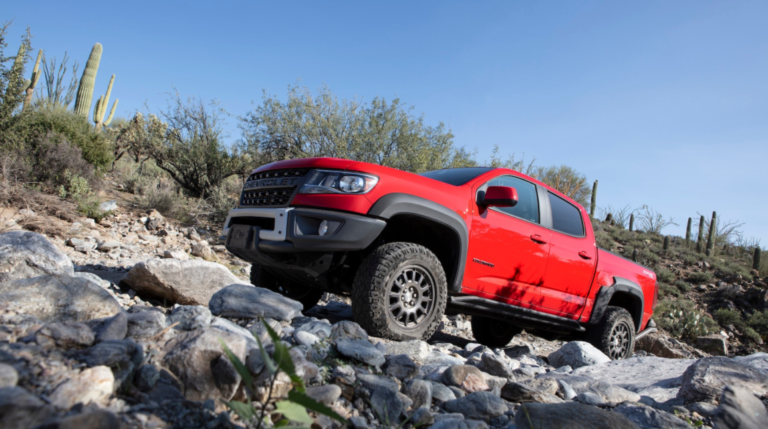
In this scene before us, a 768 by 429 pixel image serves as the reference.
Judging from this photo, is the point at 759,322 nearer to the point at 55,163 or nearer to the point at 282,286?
→ the point at 282,286

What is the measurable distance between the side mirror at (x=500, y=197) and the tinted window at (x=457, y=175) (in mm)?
300

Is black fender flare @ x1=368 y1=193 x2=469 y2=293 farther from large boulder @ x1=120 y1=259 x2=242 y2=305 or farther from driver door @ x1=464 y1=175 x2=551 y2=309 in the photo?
large boulder @ x1=120 y1=259 x2=242 y2=305

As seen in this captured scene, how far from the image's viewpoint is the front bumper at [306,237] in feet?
11.0

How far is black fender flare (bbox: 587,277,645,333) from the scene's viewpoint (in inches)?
215

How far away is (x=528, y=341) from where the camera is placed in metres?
7.89

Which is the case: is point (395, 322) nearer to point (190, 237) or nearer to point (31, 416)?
point (31, 416)

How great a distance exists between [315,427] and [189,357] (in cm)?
62

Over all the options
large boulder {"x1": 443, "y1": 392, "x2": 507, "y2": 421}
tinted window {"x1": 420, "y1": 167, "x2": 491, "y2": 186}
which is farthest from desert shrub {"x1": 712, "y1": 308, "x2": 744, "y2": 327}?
large boulder {"x1": 443, "y1": 392, "x2": 507, "y2": 421}

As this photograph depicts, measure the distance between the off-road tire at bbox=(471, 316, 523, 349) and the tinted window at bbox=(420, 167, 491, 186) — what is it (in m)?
2.24

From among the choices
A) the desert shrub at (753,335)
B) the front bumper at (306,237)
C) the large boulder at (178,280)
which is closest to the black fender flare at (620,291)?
the front bumper at (306,237)

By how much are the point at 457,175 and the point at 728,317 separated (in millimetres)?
12978

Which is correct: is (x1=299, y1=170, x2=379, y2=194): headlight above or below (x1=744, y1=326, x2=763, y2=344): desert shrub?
above

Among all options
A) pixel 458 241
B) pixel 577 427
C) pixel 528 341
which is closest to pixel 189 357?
pixel 577 427

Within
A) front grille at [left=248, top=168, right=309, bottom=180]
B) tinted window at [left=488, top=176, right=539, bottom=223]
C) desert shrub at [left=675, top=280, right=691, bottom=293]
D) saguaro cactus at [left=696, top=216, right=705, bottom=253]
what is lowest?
desert shrub at [left=675, top=280, right=691, bottom=293]
